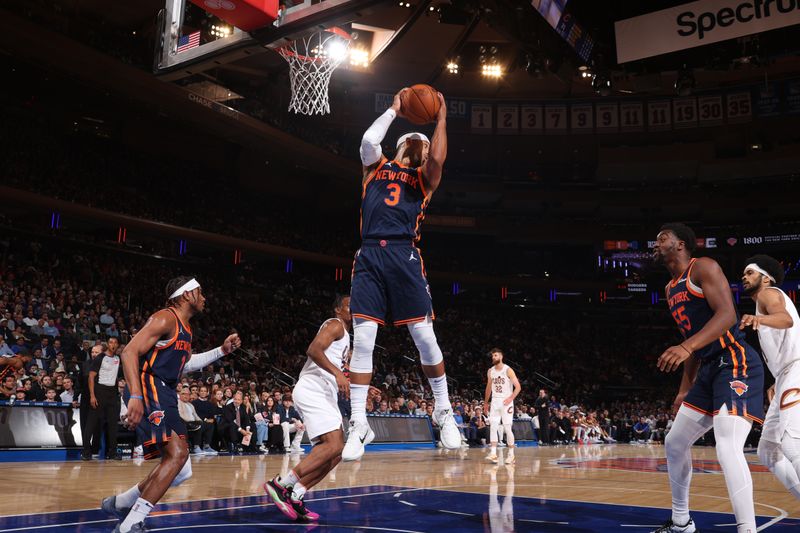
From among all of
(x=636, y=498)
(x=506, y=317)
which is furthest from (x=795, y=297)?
(x=636, y=498)

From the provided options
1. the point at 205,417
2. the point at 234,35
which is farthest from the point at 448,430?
the point at 205,417

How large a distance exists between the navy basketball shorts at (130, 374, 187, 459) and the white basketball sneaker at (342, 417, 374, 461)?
1250 mm

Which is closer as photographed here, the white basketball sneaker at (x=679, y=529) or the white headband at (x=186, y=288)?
the white basketball sneaker at (x=679, y=529)

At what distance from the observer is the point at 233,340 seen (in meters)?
5.88

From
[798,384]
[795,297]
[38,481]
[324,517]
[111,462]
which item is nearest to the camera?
[798,384]

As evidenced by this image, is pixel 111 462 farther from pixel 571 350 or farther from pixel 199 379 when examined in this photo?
pixel 571 350

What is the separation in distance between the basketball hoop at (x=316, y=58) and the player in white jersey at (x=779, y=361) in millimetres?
7851

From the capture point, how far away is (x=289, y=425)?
15375mm

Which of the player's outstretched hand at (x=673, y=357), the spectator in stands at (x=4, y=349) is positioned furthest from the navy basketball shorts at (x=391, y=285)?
the spectator in stands at (x=4, y=349)

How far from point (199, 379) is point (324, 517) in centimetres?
1228

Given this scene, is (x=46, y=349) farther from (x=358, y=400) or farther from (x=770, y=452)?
(x=770, y=452)

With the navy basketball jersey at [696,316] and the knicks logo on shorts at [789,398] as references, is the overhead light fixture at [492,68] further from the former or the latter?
the knicks logo on shorts at [789,398]

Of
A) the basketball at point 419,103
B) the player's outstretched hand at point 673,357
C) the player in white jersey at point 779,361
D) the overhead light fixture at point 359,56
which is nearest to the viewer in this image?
the player's outstretched hand at point 673,357

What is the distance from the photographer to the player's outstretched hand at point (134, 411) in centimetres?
488
